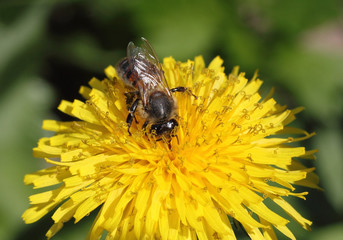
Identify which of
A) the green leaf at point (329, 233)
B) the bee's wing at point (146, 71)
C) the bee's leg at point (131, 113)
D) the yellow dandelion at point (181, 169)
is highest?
the bee's wing at point (146, 71)

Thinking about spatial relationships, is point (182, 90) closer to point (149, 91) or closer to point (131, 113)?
point (149, 91)

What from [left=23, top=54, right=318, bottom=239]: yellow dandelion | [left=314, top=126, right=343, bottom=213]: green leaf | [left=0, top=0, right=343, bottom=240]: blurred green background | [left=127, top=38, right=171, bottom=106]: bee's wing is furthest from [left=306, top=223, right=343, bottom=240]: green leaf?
[left=127, top=38, right=171, bottom=106]: bee's wing

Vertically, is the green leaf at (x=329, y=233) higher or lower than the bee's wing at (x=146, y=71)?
lower

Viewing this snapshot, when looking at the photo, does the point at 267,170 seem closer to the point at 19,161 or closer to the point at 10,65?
the point at 19,161

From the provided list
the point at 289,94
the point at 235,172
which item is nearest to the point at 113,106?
the point at 235,172

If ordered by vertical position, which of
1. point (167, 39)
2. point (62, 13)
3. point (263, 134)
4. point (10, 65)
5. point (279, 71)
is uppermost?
point (62, 13)

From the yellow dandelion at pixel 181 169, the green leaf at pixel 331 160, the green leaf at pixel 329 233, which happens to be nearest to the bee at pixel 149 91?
the yellow dandelion at pixel 181 169

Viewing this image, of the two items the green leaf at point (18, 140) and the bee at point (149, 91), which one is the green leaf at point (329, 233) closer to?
the bee at point (149, 91)
